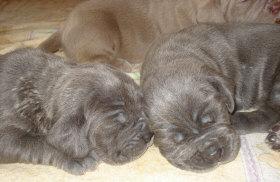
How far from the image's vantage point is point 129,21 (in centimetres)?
512

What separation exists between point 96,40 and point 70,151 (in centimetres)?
247

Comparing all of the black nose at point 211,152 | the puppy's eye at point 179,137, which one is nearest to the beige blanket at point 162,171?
the black nose at point 211,152

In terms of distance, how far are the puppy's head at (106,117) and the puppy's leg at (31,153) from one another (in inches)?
11.2

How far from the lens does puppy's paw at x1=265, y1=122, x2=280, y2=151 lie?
10.5 feet

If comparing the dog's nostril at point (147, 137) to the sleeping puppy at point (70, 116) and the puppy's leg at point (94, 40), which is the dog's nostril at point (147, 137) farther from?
the puppy's leg at point (94, 40)

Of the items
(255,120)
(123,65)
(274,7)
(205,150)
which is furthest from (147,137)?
(274,7)

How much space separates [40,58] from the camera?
3.43m

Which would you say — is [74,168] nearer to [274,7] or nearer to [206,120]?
[206,120]

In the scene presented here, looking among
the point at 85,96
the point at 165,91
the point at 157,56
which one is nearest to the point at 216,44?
the point at 157,56

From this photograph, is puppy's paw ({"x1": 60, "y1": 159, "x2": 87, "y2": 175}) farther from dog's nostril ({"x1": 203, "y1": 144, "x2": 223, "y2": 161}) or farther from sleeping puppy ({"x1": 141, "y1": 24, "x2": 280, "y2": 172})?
dog's nostril ({"x1": 203, "y1": 144, "x2": 223, "y2": 161})

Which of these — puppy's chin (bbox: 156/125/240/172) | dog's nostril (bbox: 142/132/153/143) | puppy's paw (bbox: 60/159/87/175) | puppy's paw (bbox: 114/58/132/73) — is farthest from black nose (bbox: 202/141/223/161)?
puppy's paw (bbox: 114/58/132/73)

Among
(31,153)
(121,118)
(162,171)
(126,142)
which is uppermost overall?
(121,118)

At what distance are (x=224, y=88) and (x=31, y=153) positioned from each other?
6.51ft

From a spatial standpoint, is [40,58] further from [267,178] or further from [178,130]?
[267,178]
